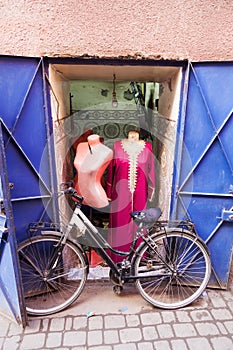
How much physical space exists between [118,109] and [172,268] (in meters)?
2.97

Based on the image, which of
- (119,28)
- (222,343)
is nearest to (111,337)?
(222,343)

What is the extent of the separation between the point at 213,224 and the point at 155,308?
3.90 feet

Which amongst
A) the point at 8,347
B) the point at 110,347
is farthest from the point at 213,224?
the point at 8,347

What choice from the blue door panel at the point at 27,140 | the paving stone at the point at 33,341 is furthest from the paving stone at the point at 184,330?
the blue door panel at the point at 27,140

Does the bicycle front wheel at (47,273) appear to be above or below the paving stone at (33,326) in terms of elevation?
above

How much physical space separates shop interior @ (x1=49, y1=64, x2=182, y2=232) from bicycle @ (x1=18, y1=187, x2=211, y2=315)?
1.26ft

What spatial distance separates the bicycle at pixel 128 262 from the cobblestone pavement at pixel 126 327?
12cm

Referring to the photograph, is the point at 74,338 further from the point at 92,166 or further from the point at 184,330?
the point at 92,166

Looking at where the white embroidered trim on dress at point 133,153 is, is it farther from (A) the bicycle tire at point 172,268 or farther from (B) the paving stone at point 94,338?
(B) the paving stone at point 94,338

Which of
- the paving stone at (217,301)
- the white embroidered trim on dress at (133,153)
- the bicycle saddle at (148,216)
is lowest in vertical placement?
the paving stone at (217,301)

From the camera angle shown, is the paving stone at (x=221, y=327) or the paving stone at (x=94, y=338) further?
the paving stone at (x=221, y=327)

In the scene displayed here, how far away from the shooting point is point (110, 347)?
2438 millimetres

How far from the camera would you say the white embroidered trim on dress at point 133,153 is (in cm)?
305

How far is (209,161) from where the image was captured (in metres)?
2.84
